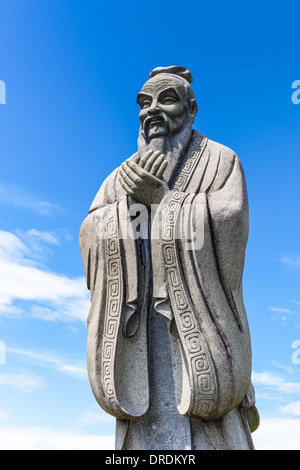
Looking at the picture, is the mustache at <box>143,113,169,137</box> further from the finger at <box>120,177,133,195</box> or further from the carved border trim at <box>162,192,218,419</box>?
the carved border trim at <box>162,192,218,419</box>

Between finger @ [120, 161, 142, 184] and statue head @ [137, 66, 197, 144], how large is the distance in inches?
22.1

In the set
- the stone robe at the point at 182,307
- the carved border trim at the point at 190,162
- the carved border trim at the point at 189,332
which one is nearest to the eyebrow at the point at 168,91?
the carved border trim at the point at 190,162

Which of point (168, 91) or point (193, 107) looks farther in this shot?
point (193, 107)

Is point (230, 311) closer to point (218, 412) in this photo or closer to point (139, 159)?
point (218, 412)

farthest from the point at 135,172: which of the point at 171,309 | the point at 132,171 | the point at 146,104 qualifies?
the point at 171,309

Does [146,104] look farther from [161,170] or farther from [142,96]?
[161,170]

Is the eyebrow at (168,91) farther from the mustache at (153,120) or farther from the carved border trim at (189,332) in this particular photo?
the carved border trim at (189,332)

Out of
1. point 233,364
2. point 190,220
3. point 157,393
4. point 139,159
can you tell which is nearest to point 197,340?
point 233,364

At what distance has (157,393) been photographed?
15.9 feet

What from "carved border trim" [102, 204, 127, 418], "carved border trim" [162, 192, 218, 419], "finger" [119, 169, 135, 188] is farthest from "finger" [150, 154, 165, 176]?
"carved border trim" [102, 204, 127, 418]

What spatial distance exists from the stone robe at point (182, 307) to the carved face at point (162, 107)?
0.80 m

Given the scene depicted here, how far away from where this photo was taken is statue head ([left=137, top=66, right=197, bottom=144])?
18.2ft

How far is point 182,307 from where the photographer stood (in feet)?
15.4

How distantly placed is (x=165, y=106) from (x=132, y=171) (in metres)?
0.93
